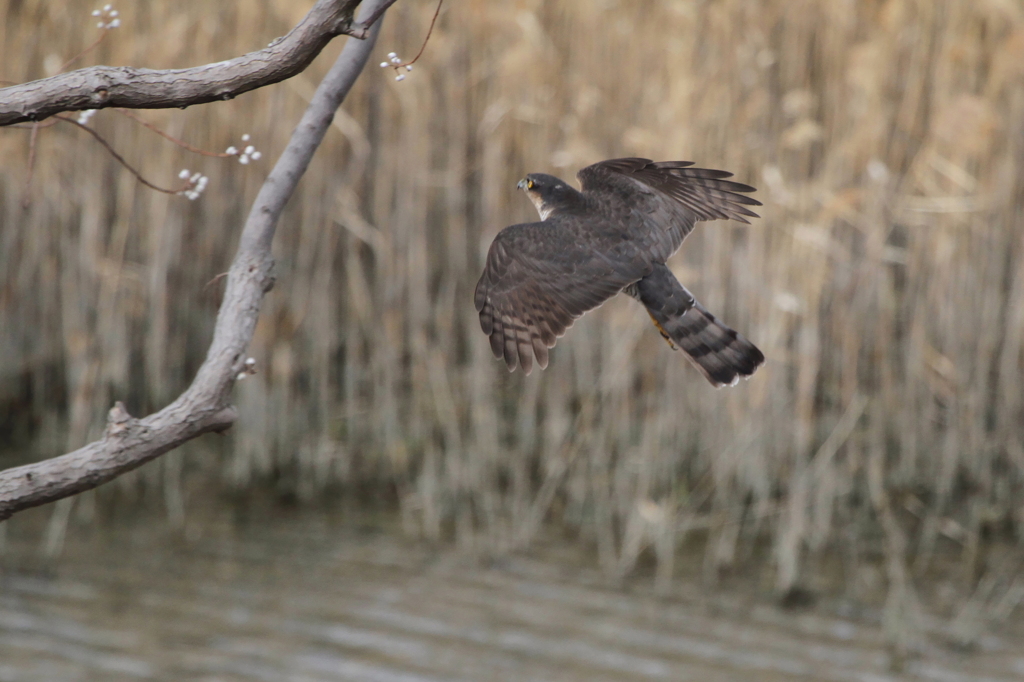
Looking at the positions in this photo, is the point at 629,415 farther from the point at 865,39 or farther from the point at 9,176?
the point at 9,176

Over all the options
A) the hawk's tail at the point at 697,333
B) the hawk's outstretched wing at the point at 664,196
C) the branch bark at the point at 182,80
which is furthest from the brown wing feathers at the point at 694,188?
the branch bark at the point at 182,80

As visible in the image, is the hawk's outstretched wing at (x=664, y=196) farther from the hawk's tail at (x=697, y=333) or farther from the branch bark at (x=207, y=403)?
the branch bark at (x=207, y=403)

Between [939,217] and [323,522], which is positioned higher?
[939,217]

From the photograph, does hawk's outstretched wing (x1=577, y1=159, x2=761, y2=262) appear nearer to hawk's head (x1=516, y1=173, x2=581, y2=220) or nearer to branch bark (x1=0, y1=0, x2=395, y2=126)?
hawk's head (x1=516, y1=173, x2=581, y2=220)

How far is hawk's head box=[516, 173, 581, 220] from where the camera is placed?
2.23m

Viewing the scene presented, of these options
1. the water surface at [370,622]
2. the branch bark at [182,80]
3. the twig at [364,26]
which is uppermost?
the twig at [364,26]

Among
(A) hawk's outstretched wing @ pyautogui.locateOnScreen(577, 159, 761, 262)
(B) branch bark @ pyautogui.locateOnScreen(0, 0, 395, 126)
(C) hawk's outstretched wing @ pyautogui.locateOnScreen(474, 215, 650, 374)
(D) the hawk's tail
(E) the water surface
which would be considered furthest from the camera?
(E) the water surface

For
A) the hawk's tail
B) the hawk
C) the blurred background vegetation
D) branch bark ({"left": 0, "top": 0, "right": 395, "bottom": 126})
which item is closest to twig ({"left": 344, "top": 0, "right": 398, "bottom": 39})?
branch bark ({"left": 0, "top": 0, "right": 395, "bottom": 126})

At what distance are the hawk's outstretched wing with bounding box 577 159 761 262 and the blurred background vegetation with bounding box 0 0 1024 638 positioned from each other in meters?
1.69

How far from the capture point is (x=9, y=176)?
16.5ft

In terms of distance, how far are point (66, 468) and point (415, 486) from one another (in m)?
4.19

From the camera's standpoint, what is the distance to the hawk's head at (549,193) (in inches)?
88.0

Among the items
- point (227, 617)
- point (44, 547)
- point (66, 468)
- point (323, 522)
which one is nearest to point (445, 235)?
point (323, 522)

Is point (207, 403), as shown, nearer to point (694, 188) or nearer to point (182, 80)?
point (182, 80)
